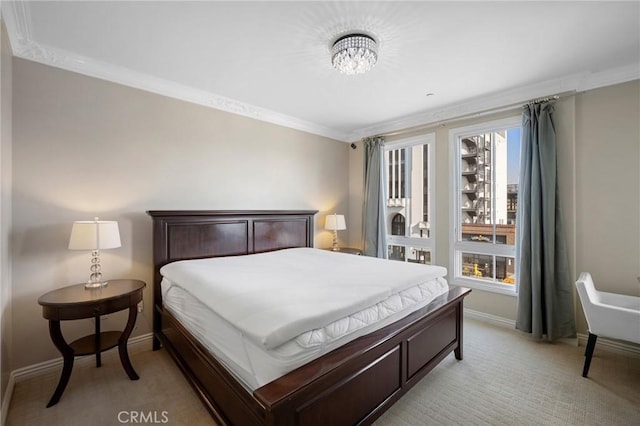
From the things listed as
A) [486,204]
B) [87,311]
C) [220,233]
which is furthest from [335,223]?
[87,311]

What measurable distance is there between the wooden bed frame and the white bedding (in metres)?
0.13

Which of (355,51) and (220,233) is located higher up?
(355,51)

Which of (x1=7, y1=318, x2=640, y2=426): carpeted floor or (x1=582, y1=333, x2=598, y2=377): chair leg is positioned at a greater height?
(x1=582, y1=333, x2=598, y2=377): chair leg

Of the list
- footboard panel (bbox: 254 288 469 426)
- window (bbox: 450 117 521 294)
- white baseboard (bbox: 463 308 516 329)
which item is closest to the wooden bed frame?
footboard panel (bbox: 254 288 469 426)

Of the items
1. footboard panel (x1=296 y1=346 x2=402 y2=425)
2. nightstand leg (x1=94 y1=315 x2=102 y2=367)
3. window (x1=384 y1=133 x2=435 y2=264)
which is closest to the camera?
footboard panel (x1=296 y1=346 x2=402 y2=425)

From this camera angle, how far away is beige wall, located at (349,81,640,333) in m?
2.59

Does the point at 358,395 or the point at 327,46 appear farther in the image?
the point at 327,46

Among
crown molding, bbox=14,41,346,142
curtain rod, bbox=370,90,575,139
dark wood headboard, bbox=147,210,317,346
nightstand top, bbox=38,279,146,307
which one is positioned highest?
crown molding, bbox=14,41,346,142

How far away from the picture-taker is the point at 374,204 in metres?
4.48

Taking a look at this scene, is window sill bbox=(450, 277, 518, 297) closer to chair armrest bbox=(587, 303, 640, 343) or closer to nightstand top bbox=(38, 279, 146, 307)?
chair armrest bbox=(587, 303, 640, 343)

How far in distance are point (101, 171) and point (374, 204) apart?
11.4 feet

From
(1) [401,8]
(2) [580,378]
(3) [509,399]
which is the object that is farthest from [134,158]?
(2) [580,378]

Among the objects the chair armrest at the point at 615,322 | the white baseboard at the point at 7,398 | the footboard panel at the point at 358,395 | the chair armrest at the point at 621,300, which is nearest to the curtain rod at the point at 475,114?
the chair armrest at the point at 621,300

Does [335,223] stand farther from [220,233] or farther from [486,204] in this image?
[486,204]
